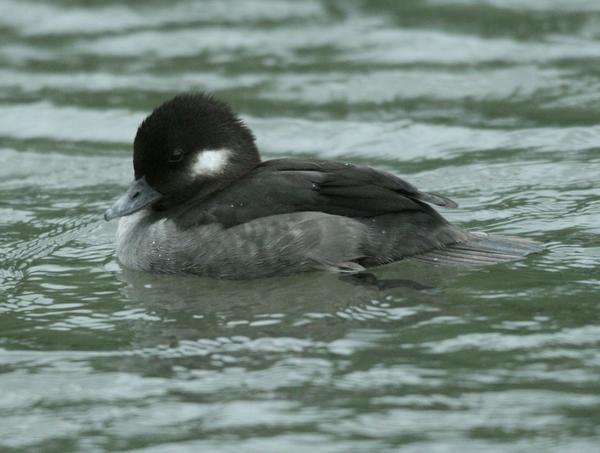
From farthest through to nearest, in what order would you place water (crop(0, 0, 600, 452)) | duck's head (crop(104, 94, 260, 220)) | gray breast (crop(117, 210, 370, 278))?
duck's head (crop(104, 94, 260, 220)) < gray breast (crop(117, 210, 370, 278)) < water (crop(0, 0, 600, 452))

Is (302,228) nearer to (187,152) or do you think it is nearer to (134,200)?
(187,152)

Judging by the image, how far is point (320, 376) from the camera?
5.75m

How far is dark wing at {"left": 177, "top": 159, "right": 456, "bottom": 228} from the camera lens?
7.12m

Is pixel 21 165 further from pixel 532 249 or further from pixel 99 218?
pixel 532 249

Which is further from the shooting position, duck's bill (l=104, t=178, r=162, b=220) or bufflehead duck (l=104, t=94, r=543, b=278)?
duck's bill (l=104, t=178, r=162, b=220)

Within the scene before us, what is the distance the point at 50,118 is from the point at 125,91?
2.89 feet

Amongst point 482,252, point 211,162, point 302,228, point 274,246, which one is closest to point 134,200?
point 211,162

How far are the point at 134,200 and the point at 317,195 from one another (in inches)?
49.5

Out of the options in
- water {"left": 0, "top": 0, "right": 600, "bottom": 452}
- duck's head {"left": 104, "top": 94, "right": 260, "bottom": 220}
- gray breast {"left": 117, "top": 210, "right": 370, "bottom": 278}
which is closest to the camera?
water {"left": 0, "top": 0, "right": 600, "bottom": 452}

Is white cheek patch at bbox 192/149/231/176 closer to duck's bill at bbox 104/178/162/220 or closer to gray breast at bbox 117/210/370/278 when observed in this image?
duck's bill at bbox 104/178/162/220

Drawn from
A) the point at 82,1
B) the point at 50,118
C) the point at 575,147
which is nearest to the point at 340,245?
the point at 575,147

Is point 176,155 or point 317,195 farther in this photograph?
point 176,155

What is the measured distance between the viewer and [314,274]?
7.18m

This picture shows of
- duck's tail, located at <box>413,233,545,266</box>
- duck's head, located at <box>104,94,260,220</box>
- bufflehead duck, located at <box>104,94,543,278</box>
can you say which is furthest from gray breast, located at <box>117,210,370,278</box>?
duck's head, located at <box>104,94,260,220</box>
